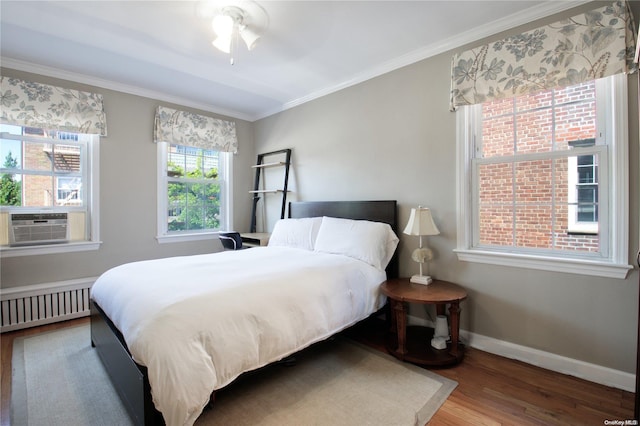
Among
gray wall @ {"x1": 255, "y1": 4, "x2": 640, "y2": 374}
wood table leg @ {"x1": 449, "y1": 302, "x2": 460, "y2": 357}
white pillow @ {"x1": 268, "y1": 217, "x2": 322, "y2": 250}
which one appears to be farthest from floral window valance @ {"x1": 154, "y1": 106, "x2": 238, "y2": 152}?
wood table leg @ {"x1": 449, "y1": 302, "x2": 460, "y2": 357}

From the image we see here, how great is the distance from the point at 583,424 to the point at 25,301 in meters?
4.54

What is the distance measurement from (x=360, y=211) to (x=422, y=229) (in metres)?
0.82

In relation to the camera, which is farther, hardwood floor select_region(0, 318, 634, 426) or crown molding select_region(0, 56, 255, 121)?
crown molding select_region(0, 56, 255, 121)

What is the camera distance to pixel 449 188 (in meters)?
2.62

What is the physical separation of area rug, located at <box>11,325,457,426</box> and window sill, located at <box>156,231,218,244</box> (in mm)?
1594

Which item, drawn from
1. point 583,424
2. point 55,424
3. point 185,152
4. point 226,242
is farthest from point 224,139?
point 583,424

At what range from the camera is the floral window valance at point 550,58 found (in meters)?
1.85

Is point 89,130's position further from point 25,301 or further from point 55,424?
point 55,424

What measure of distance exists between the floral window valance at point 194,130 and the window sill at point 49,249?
4.77ft

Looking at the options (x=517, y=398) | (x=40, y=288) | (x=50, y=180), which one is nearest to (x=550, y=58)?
(x=517, y=398)

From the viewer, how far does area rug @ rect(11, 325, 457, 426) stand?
1.66 metres

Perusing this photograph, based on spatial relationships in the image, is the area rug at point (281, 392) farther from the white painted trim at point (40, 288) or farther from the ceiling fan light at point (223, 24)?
the ceiling fan light at point (223, 24)

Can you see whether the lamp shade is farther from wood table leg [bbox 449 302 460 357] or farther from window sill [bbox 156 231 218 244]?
window sill [bbox 156 231 218 244]

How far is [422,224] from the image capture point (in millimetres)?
2490
